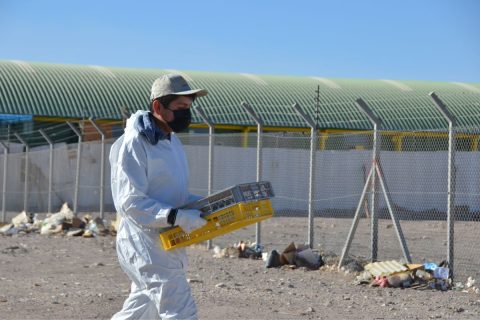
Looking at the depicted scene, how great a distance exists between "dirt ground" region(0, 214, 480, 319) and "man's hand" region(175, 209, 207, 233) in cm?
360

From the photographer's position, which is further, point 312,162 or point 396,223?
point 312,162

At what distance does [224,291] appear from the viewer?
10.7 meters

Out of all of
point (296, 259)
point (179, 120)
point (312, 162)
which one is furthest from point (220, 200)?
point (312, 162)

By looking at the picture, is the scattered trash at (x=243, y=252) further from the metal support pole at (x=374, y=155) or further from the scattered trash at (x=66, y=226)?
the scattered trash at (x=66, y=226)

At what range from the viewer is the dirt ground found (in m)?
9.28

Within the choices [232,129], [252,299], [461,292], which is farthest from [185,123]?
[232,129]

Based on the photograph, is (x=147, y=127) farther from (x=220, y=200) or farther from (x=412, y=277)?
(x=412, y=277)

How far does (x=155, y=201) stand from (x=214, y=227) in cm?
38

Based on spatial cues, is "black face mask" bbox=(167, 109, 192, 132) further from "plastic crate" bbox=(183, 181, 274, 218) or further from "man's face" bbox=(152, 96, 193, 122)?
"plastic crate" bbox=(183, 181, 274, 218)

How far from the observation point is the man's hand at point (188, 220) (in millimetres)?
5449

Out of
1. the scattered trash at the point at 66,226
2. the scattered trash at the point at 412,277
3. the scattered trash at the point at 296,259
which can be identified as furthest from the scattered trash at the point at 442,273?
the scattered trash at the point at 66,226

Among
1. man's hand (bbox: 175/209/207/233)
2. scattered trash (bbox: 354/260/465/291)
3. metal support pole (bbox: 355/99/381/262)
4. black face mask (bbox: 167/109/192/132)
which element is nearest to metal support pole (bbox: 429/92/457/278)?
scattered trash (bbox: 354/260/465/291)

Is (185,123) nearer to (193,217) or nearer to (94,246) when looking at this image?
(193,217)

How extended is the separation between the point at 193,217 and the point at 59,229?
14.5 m
